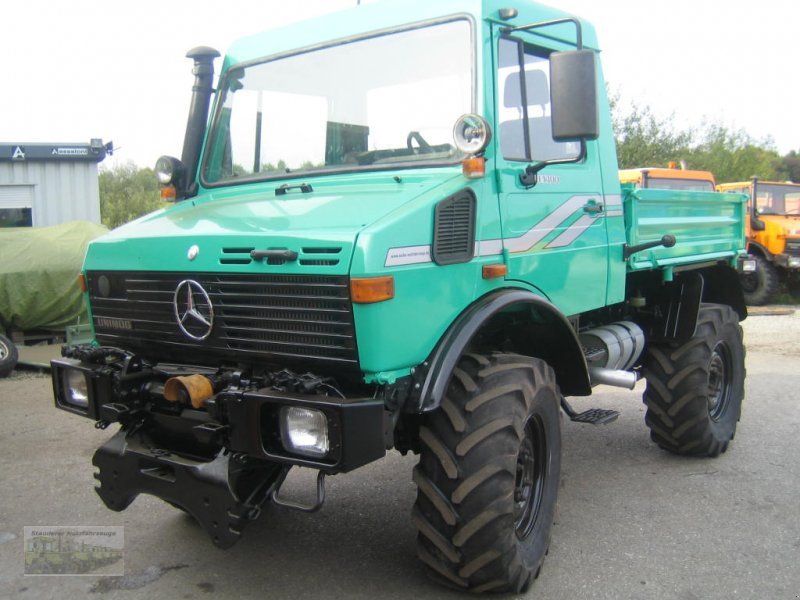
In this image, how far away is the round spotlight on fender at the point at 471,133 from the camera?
11.1ft

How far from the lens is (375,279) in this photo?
290 centimetres

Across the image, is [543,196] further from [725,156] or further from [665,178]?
[725,156]

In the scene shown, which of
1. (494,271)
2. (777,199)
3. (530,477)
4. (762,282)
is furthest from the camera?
(777,199)

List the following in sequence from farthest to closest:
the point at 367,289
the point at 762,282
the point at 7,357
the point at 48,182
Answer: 1. the point at 762,282
2. the point at 48,182
3. the point at 7,357
4. the point at 367,289

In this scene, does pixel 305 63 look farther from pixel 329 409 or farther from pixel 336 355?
pixel 329 409

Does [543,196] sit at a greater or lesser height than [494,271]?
greater

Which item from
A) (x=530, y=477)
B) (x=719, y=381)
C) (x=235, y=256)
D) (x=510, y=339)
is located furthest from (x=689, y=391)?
(x=235, y=256)

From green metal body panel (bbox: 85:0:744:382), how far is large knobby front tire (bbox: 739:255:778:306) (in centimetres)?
1156

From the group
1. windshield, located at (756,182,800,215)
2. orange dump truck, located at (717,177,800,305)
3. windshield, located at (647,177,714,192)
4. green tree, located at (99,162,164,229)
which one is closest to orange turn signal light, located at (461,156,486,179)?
windshield, located at (647,177,714,192)

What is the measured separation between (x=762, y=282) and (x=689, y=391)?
11026mm

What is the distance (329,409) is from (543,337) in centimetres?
161

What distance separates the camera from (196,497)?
318 centimetres

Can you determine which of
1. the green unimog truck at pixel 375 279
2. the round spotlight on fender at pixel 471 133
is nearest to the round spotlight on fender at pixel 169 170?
the green unimog truck at pixel 375 279
